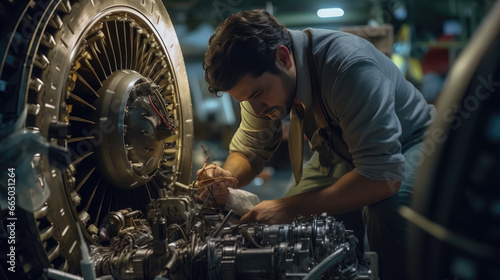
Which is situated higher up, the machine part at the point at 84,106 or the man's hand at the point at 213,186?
the machine part at the point at 84,106

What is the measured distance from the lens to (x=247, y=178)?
2.35 m

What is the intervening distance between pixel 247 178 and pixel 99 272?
3.44ft

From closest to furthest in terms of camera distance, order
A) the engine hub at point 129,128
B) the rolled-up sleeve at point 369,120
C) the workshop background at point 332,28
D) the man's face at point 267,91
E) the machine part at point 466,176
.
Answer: the machine part at point 466,176 → the engine hub at point 129,128 → the rolled-up sleeve at point 369,120 → the man's face at point 267,91 → the workshop background at point 332,28

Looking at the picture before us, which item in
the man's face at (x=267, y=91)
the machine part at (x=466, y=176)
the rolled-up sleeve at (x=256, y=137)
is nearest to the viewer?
the machine part at (x=466, y=176)

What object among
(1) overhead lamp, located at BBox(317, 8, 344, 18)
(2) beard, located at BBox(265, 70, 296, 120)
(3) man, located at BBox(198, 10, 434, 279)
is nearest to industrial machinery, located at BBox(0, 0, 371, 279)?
(3) man, located at BBox(198, 10, 434, 279)

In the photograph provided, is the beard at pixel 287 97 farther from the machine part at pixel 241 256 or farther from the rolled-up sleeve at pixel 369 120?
the machine part at pixel 241 256

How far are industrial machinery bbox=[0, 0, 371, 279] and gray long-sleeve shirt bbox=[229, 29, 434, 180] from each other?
320mm

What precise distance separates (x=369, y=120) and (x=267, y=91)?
0.38 metres

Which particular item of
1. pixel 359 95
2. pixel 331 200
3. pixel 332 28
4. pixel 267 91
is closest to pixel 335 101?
pixel 359 95

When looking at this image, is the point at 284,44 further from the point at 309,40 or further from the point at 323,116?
the point at 323,116

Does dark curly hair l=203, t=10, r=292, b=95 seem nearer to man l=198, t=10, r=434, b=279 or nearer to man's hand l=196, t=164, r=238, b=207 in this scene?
man l=198, t=10, r=434, b=279

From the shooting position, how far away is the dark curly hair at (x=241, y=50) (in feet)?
5.76

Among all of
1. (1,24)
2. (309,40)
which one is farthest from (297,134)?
(1,24)

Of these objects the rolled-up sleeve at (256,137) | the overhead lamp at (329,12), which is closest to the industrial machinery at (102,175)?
the rolled-up sleeve at (256,137)
